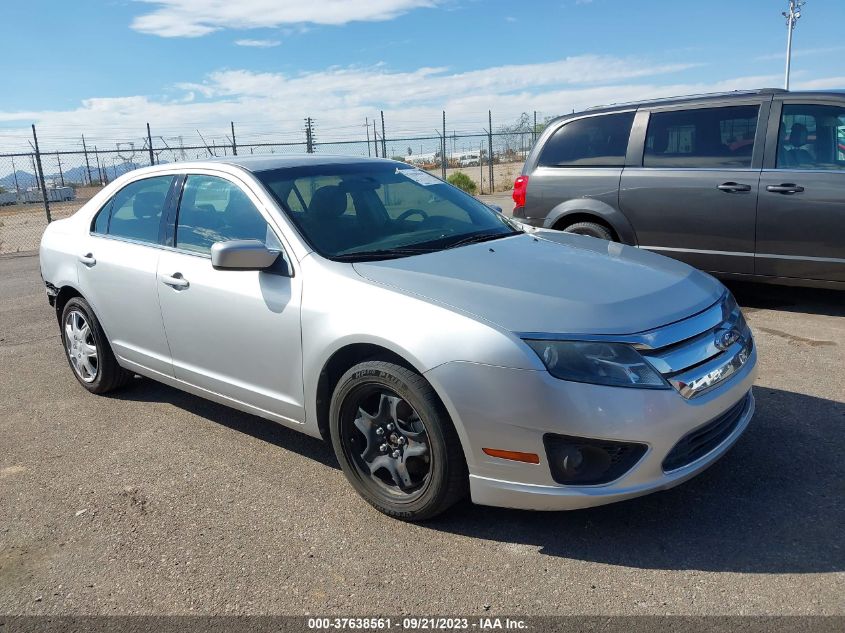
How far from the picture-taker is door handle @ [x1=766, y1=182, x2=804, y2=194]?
594 centimetres

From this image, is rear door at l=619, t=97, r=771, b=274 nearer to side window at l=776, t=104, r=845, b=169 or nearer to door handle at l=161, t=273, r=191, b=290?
side window at l=776, t=104, r=845, b=169

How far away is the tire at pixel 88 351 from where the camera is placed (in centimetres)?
491

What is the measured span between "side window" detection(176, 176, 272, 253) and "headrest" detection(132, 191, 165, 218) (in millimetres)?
254

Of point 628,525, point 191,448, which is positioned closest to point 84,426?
point 191,448

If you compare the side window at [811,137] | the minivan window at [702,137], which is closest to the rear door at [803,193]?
the side window at [811,137]

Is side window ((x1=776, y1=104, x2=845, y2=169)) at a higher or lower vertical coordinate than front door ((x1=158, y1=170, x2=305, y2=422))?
higher

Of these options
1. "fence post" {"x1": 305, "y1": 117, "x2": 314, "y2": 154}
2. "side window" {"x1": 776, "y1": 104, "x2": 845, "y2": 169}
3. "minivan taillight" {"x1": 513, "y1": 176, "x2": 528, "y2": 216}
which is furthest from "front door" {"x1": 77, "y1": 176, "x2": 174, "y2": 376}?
"fence post" {"x1": 305, "y1": 117, "x2": 314, "y2": 154}

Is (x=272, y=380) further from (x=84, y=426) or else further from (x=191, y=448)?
(x=84, y=426)

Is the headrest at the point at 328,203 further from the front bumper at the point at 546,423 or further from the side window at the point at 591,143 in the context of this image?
the side window at the point at 591,143

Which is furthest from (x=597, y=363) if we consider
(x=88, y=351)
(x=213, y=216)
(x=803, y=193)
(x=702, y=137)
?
(x=702, y=137)

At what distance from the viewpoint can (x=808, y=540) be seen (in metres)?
2.92

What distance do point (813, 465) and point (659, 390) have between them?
131cm

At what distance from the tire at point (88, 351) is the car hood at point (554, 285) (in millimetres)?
2394

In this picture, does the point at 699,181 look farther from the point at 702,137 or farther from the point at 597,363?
the point at 597,363
